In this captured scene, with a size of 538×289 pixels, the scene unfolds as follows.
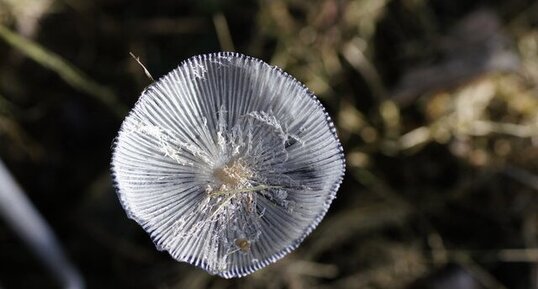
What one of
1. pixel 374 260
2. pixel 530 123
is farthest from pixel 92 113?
pixel 530 123

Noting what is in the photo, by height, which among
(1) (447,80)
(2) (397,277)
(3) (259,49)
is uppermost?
(3) (259,49)

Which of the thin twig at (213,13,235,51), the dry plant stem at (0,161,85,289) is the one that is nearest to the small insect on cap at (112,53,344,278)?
the dry plant stem at (0,161,85,289)

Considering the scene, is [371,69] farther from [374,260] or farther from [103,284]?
[103,284]

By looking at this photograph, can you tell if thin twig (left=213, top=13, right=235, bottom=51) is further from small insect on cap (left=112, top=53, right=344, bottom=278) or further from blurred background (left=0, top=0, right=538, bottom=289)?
small insect on cap (left=112, top=53, right=344, bottom=278)

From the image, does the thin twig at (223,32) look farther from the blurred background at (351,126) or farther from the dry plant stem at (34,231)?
the dry plant stem at (34,231)

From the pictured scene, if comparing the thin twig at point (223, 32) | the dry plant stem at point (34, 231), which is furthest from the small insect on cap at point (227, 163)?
the thin twig at point (223, 32)

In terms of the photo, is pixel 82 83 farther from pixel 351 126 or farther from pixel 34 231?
pixel 351 126

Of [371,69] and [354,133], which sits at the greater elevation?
[371,69]
